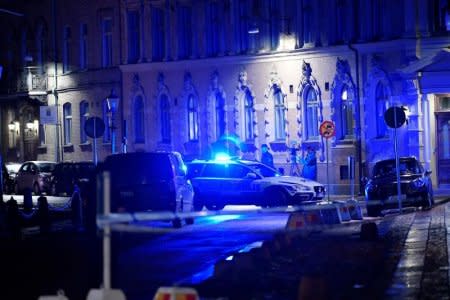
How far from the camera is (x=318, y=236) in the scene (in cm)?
2309

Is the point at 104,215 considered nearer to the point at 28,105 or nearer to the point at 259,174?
the point at 259,174

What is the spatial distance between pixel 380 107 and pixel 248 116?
22.3 ft

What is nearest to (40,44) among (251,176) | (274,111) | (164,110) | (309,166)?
(164,110)

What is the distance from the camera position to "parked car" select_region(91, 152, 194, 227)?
2492 centimetres

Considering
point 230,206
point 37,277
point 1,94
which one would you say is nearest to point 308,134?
point 230,206

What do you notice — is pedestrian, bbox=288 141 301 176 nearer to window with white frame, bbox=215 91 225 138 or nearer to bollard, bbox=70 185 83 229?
window with white frame, bbox=215 91 225 138

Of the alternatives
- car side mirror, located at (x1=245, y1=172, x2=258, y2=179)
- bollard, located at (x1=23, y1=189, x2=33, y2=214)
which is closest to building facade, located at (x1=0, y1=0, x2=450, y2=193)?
car side mirror, located at (x1=245, y1=172, x2=258, y2=179)

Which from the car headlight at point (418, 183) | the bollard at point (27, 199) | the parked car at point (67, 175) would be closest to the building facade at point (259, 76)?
the parked car at point (67, 175)

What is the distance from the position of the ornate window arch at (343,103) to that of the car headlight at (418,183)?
10772mm

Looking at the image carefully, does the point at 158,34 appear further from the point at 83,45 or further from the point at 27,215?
the point at 27,215

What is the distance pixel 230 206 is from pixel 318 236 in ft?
43.3

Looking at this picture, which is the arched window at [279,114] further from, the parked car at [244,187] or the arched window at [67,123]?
the arched window at [67,123]

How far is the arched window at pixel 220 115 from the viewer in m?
45.4

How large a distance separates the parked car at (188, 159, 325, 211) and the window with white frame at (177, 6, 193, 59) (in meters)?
14.6
